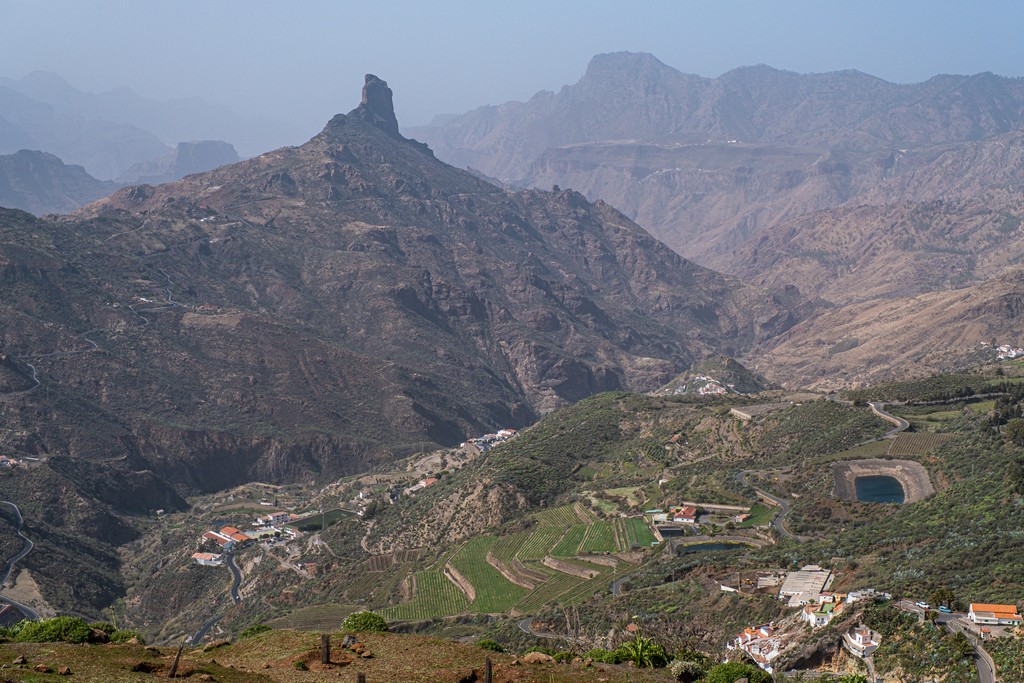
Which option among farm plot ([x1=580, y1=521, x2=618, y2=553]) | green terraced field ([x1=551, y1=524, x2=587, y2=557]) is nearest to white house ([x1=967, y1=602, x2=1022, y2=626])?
farm plot ([x1=580, y1=521, x2=618, y2=553])

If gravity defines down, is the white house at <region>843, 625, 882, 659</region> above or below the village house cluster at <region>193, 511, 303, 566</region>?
above

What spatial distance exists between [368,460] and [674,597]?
12140 cm

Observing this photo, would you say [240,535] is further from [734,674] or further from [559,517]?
[734,674]

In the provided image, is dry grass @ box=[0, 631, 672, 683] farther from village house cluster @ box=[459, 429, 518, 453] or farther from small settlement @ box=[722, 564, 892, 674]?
village house cluster @ box=[459, 429, 518, 453]

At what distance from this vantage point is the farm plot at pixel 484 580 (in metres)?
90.1

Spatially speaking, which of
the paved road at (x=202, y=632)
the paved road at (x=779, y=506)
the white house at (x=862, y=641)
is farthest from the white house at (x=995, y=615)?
the paved road at (x=202, y=632)

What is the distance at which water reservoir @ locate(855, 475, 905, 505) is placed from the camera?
3654 inches

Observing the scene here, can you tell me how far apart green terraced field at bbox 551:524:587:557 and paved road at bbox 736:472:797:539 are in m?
16.5

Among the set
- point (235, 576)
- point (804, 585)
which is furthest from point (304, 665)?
point (235, 576)

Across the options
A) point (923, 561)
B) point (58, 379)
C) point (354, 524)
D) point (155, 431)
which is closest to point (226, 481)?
point (155, 431)

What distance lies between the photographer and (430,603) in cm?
9412

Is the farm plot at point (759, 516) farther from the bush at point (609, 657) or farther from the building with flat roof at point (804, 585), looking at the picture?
the bush at point (609, 657)

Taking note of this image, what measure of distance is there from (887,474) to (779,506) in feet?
34.9

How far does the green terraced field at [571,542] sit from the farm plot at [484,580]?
543cm
